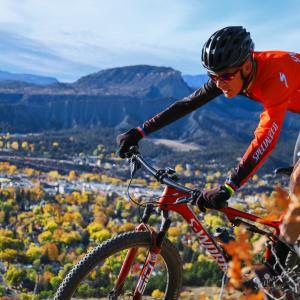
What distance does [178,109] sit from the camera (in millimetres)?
5754

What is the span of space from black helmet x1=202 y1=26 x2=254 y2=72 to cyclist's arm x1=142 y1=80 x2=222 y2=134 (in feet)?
3.23

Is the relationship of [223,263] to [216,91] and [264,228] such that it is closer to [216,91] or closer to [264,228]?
[264,228]

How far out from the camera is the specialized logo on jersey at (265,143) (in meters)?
4.31

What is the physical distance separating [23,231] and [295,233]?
78765 mm

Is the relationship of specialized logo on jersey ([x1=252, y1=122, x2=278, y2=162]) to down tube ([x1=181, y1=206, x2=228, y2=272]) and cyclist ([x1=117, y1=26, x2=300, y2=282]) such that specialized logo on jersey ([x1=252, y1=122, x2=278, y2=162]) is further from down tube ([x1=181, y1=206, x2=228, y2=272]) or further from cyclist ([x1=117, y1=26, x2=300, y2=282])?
down tube ([x1=181, y1=206, x2=228, y2=272])

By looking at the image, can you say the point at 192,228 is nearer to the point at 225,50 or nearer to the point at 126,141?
the point at 126,141

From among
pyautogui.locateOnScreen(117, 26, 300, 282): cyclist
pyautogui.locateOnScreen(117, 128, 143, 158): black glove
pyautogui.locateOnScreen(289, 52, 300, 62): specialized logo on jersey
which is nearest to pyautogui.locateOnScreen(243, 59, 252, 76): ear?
pyautogui.locateOnScreen(117, 26, 300, 282): cyclist

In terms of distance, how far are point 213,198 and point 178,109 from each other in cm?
190

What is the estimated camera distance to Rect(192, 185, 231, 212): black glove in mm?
4145

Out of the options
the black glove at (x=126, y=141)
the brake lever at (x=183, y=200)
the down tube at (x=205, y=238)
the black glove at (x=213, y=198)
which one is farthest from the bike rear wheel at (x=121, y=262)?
the black glove at (x=126, y=141)

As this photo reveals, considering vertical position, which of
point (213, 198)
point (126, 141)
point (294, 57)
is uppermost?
point (294, 57)

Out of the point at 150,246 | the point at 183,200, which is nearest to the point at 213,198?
the point at 183,200

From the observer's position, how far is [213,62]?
454cm

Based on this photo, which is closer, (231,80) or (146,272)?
(231,80)
